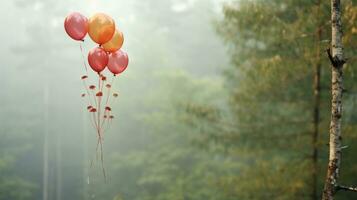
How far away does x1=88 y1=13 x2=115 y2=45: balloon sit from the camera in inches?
175

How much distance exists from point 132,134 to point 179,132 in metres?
3.69

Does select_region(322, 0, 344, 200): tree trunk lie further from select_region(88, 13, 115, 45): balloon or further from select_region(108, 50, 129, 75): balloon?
select_region(108, 50, 129, 75): balloon

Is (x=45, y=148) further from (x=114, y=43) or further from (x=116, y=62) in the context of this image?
(x=114, y=43)

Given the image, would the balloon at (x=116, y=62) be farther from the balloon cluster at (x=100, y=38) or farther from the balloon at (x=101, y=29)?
the balloon at (x=101, y=29)

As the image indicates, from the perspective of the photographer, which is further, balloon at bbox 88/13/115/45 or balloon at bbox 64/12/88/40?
balloon at bbox 64/12/88/40

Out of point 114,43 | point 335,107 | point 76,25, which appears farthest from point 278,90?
point 335,107

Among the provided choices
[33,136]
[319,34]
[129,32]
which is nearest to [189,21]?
[129,32]

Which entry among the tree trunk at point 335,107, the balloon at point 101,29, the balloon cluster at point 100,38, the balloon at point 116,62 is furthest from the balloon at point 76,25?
the tree trunk at point 335,107

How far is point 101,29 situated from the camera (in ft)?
14.5

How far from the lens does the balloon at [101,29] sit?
4441 mm

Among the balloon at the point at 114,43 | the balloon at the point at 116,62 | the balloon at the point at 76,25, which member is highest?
the balloon at the point at 76,25

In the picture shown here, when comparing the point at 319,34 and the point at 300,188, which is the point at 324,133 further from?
the point at 319,34

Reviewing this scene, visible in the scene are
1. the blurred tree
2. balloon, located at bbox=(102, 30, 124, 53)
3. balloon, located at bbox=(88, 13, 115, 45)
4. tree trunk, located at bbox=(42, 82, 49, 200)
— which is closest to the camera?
balloon, located at bbox=(88, 13, 115, 45)

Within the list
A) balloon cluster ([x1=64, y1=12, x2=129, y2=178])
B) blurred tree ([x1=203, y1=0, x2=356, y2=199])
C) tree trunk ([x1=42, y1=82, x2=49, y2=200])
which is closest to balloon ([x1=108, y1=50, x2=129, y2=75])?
balloon cluster ([x1=64, y1=12, x2=129, y2=178])
